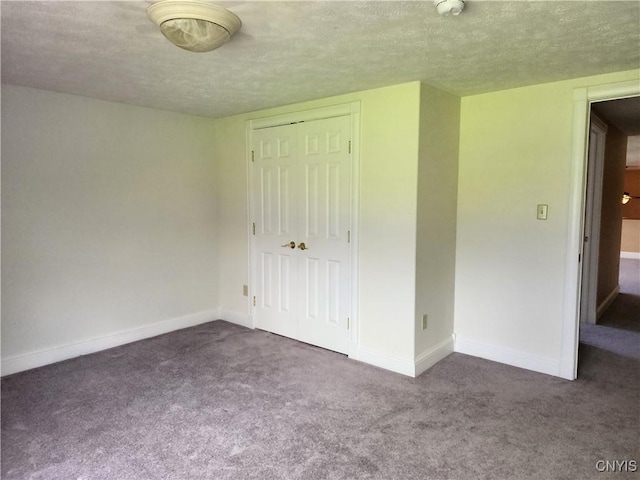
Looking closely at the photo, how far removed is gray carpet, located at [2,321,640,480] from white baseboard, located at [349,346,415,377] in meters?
0.07

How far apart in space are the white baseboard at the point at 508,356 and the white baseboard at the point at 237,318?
6.56 feet

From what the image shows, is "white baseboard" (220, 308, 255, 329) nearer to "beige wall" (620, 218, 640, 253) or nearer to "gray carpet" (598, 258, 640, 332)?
"gray carpet" (598, 258, 640, 332)

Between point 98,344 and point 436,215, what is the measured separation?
301cm

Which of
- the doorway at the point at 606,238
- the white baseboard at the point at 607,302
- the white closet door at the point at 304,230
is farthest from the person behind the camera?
the white baseboard at the point at 607,302

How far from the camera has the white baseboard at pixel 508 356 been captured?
10.4ft

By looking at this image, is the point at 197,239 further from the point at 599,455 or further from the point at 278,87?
the point at 599,455

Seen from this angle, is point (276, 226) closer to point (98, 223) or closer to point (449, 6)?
point (98, 223)

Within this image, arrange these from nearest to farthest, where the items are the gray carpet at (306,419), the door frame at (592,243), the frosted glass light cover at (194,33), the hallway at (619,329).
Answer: the frosted glass light cover at (194,33) → the gray carpet at (306,419) → the hallway at (619,329) → the door frame at (592,243)

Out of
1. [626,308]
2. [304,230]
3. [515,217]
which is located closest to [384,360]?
[304,230]

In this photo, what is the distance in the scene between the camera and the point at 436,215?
10.7 feet

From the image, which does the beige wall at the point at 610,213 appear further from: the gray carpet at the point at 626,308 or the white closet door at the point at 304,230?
the white closet door at the point at 304,230

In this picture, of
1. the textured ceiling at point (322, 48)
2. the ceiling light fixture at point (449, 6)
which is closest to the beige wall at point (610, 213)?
the textured ceiling at point (322, 48)

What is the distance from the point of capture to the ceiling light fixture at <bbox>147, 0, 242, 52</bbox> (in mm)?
1758

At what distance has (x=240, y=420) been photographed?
2.50m
